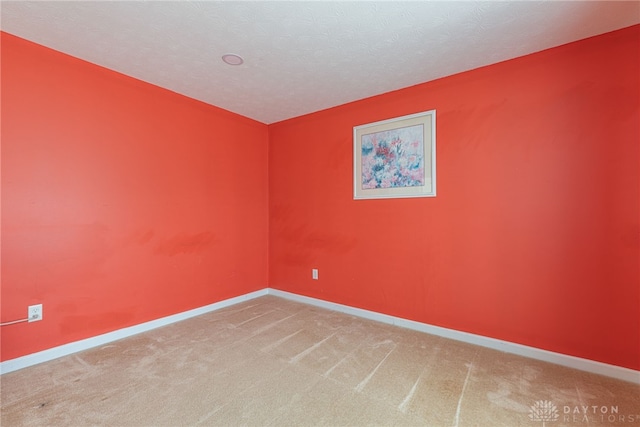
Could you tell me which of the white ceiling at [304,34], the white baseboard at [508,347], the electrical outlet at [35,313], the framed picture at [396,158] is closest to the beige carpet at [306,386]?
the white baseboard at [508,347]

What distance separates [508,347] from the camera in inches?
86.9

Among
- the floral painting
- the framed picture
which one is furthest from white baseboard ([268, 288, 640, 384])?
the floral painting

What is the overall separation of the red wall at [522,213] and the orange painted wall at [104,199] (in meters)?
1.59

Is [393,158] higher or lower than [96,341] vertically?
higher

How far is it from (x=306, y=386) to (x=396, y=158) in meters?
2.14

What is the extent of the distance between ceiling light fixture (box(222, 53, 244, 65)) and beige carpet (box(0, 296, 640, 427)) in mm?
2387

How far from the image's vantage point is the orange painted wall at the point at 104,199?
1969 millimetres

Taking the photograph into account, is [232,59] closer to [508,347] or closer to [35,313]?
[35,313]

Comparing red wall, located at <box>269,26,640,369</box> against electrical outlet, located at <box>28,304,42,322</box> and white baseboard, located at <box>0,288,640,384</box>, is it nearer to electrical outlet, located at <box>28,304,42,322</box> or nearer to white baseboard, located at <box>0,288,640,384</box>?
white baseboard, located at <box>0,288,640,384</box>

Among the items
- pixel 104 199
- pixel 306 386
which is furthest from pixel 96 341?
pixel 306 386

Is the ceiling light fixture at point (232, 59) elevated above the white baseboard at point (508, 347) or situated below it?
above

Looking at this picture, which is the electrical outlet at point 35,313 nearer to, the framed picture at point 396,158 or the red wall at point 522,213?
the red wall at point 522,213

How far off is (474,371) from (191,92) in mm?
3512

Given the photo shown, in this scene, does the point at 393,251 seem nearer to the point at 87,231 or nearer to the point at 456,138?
the point at 456,138
